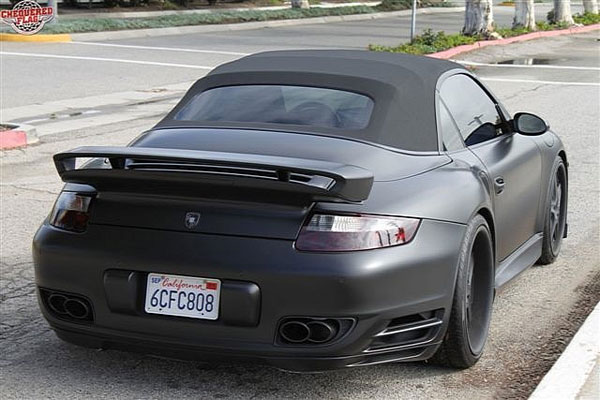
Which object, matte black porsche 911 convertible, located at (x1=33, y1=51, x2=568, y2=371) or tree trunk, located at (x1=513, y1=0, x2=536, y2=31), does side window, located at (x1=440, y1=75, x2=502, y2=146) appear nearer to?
matte black porsche 911 convertible, located at (x1=33, y1=51, x2=568, y2=371)

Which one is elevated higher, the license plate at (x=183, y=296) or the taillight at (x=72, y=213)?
the taillight at (x=72, y=213)

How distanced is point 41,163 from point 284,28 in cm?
2282

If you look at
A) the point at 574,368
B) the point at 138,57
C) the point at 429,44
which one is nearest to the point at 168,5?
the point at 429,44

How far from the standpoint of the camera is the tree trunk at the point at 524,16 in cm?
3147

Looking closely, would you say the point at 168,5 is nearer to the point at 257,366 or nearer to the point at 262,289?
the point at 257,366

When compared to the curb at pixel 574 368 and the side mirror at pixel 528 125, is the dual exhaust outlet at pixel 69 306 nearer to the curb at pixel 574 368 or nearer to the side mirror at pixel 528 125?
the curb at pixel 574 368

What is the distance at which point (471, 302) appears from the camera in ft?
17.3

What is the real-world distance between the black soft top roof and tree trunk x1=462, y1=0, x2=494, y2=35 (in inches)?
868

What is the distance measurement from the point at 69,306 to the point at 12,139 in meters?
7.62

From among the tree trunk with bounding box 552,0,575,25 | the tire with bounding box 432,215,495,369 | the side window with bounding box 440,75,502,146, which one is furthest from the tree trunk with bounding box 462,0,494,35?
the tire with bounding box 432,215,495,369

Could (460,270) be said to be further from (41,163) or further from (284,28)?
(284,28)

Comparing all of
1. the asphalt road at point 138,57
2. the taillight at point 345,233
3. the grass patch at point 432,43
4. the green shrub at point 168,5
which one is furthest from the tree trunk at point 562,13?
the taillight at point 345,233

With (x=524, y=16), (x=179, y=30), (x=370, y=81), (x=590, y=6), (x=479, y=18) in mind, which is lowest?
(x=590, y=6)

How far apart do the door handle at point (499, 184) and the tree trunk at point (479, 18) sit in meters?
22.5
